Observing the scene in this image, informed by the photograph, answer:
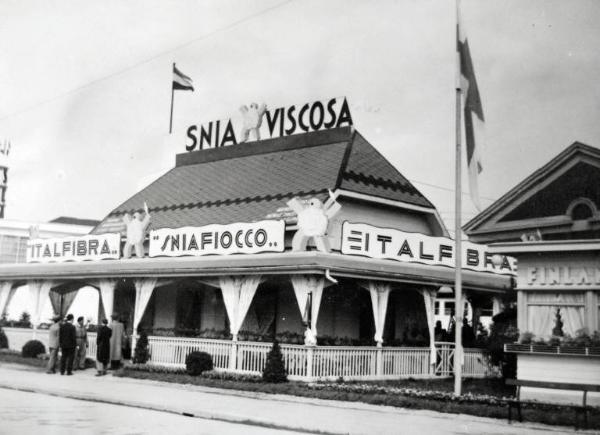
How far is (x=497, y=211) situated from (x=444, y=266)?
595 cm

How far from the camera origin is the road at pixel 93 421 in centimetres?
1181

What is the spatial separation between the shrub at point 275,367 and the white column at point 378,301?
3.24 metres

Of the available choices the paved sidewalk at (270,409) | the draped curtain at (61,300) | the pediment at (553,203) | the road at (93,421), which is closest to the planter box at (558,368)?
the pediment at (553,203)

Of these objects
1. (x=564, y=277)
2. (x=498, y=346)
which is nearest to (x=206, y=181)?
(x=498, y=346)

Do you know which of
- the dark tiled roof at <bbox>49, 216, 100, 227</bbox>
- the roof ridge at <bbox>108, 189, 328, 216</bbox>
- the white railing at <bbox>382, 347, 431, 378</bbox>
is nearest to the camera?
the white railing at <bbox>382, 347, 431, 378</bbox>

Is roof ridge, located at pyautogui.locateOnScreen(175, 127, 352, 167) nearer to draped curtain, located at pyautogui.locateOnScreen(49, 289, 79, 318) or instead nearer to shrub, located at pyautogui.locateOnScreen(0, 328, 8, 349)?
draped curtain, located at pyautogui.locateOnScreen(49, 289, 79, 318)

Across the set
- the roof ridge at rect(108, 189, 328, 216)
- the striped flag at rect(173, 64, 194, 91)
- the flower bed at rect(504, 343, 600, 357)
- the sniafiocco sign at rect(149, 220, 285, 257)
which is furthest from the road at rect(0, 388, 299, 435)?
the striped flag at rect(173, 64, 194, 91)

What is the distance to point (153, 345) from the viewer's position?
2497 cm

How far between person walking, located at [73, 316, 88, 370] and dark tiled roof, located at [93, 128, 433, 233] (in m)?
5.93

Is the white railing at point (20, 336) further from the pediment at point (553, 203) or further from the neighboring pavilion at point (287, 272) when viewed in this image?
the pediment at point (553, 203)

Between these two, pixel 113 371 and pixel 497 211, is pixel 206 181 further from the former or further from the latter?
pixel 497 211

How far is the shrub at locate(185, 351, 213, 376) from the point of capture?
22.5 metres

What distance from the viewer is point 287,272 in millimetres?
21672

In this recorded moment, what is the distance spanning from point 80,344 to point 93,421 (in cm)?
1260
